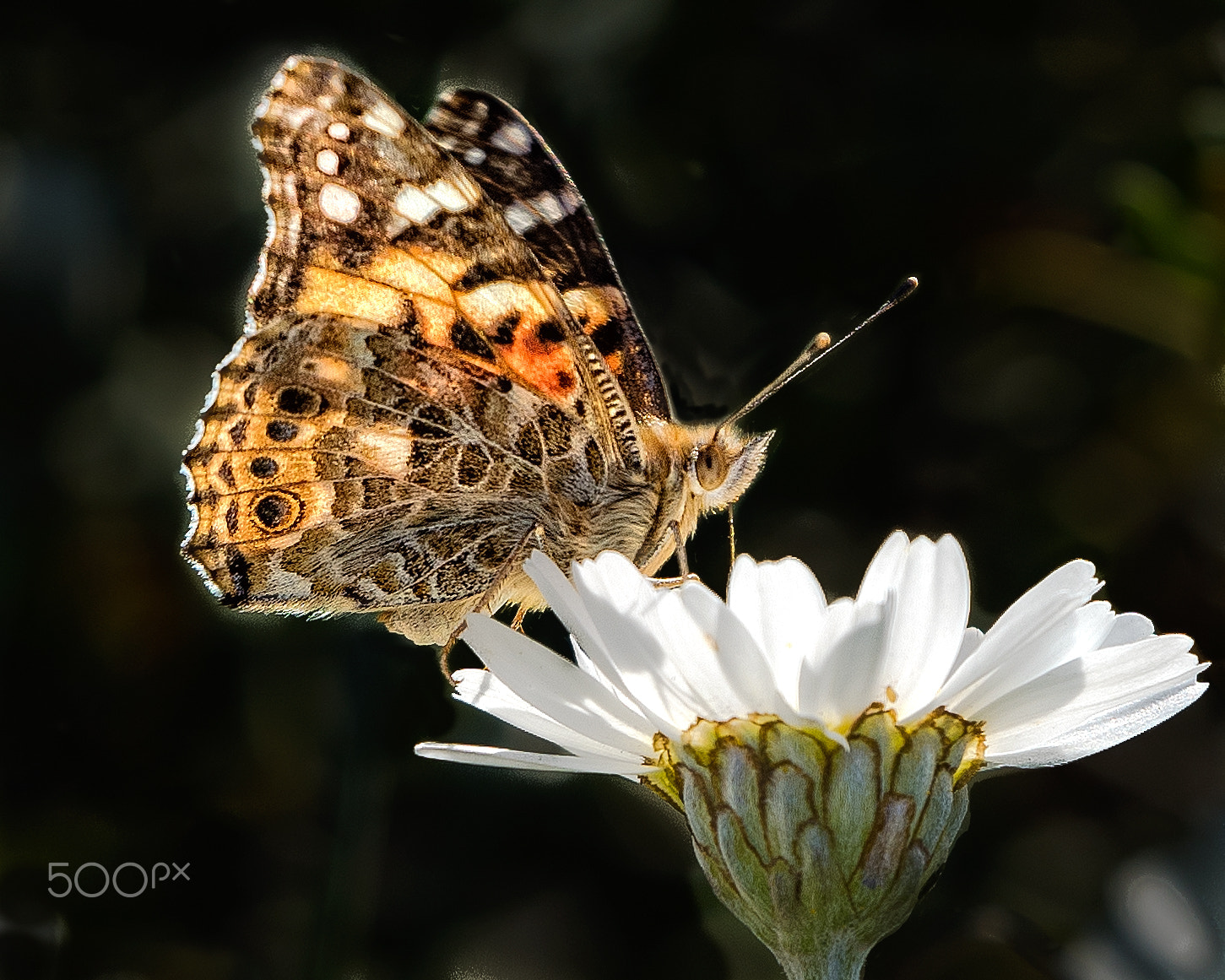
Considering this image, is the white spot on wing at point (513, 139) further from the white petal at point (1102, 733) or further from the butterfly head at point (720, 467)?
the white petal at point (1102, 733)

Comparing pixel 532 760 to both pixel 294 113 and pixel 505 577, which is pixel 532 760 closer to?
pixel 505 577

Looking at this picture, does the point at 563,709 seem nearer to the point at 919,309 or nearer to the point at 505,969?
the point at 505,969

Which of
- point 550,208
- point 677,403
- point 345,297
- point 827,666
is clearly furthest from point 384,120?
point 827,666

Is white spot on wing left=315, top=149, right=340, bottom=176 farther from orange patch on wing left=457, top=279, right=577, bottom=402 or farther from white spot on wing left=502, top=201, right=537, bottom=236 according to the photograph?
white spot on wing left=502, top=201, right=537, bottom=236

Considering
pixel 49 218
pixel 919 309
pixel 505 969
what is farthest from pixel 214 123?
pixel 505 969

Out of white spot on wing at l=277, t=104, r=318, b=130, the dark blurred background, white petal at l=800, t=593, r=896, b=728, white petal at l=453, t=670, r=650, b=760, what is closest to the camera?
white petal at l=800, t=593, r=896, b=728

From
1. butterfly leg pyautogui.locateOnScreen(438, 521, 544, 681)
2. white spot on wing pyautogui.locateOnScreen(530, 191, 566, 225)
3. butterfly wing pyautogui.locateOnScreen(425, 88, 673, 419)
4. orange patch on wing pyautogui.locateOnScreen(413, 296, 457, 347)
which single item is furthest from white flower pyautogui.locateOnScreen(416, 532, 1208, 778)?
white spot on wing pyautogui.locateOnScreen(530, 191, 566, 225)
